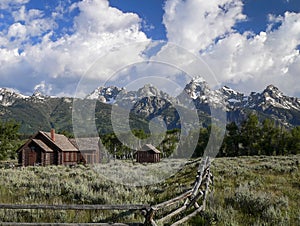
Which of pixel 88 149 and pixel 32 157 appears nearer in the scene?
pixel 32 157

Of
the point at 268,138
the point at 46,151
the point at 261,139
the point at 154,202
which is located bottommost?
the point at 154,202

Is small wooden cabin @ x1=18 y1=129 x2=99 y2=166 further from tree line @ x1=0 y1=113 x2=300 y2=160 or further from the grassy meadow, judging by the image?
the grassy meadow

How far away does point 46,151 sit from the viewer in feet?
151

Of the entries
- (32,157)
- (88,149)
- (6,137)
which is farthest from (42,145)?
(6,137)

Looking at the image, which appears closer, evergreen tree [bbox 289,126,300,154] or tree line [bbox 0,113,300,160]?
tree line [bbox 0,113,300,160]

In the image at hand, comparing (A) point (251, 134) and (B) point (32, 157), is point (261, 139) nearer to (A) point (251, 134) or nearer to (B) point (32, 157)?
(A) point (251, 134)

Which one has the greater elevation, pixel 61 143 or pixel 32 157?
pixel 61 143

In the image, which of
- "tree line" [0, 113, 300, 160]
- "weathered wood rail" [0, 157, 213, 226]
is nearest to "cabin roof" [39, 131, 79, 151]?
"tree line" [0, 113, 300, 160]

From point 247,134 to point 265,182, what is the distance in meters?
48.2

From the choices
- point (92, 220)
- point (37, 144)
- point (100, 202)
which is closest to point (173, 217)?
point (92, 220)

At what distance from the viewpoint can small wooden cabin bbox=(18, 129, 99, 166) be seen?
45.9 m

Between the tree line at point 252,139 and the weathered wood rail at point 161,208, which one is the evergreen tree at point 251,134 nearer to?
the tree line at point 252,139

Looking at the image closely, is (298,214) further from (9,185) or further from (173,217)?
(9,185)

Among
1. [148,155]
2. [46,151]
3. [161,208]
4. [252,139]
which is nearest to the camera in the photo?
[161,208]
